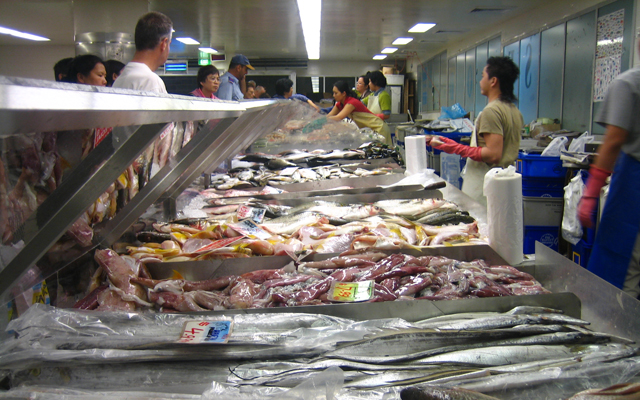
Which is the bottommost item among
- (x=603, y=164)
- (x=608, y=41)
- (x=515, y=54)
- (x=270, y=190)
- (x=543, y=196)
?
(x=543, y=196)

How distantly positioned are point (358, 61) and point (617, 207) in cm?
2104

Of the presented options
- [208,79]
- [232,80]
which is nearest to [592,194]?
[208,79]

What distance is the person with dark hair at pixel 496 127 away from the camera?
3.85 m

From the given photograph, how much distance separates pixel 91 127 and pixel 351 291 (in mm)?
1431

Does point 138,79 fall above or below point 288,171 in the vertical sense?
above

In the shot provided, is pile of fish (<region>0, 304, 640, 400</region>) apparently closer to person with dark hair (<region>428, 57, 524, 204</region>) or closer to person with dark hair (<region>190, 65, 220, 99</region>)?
person with dark hair (<region>428, 57, 524, 204</region>)

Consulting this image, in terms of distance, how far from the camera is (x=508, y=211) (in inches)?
92.7

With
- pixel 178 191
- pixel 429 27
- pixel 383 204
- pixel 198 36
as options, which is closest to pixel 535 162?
pixel 383 204

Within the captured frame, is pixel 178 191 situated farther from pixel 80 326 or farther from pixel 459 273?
pixel 459 273

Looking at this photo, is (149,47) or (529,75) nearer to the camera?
(149,47)

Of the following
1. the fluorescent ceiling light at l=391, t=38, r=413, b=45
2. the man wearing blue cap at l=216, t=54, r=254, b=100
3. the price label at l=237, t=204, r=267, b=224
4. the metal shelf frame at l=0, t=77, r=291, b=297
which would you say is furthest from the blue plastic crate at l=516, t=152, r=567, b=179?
the fluorescent ceiling light at l=391, t=38, r=413, b=45

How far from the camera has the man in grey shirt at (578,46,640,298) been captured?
2.40 m

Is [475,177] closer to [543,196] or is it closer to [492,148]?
[492,148]

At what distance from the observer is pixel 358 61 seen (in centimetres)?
→ 2231
